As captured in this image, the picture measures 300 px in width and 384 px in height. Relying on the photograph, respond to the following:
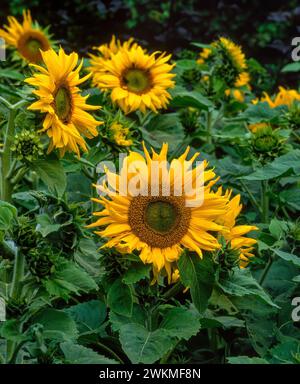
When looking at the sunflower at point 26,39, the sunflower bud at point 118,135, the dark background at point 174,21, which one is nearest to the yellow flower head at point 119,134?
the sunflower bud at point 118,135

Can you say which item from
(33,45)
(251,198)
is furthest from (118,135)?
(33,45)

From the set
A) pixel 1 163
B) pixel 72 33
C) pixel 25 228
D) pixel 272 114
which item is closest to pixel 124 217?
pixel 25 228

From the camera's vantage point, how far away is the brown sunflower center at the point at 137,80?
2.36 metres

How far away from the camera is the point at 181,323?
165cm

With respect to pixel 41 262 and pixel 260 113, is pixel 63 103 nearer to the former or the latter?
pixel 41 262

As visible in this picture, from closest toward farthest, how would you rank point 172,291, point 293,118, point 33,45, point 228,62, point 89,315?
point 172,291 → point 89,315 → point 293,118 → point 228,62 → point 33,45

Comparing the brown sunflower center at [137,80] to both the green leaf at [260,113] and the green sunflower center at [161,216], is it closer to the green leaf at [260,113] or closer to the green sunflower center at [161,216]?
the green leaf at [260,113]

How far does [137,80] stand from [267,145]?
1.56 feet

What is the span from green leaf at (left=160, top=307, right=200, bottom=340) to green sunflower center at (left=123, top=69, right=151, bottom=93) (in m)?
0.85

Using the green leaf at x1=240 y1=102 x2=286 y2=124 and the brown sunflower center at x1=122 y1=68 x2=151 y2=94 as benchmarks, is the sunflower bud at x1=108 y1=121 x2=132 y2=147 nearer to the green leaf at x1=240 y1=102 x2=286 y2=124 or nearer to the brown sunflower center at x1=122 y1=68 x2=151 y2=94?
the brown sunflower center at x1=122 y1=68 x2=151 y2=94

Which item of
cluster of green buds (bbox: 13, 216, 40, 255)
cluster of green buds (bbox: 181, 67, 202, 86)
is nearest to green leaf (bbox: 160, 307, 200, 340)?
cluster of green buds (bbox: 13, 216, 40, 255)

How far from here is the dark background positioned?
167 inches

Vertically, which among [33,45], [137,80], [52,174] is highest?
[33,45]
